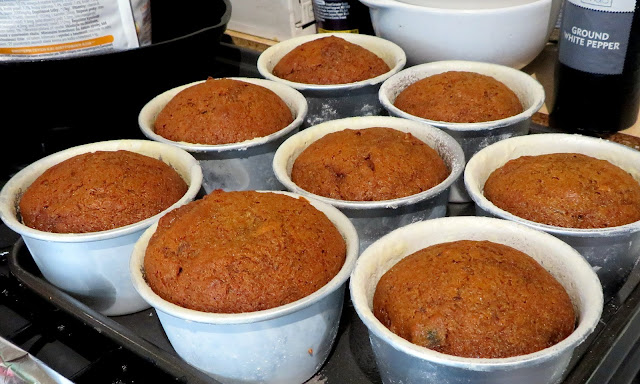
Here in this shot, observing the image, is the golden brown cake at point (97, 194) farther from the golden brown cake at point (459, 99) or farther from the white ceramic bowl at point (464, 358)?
the golden brown cake at point (459, 99)

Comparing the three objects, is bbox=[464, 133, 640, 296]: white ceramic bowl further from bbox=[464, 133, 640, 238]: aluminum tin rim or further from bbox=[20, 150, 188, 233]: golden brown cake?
bbox=[20, 150, 188, 233]: golden brown cake

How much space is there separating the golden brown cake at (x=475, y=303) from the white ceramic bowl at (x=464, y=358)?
1.2 inches

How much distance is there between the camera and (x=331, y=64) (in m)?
1.56

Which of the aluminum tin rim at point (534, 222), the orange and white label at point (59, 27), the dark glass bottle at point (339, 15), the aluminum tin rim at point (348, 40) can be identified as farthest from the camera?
the dark glass bottle at point (339, 15)

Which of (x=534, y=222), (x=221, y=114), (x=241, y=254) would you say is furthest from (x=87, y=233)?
(x=534, y=222)

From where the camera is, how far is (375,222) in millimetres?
1146

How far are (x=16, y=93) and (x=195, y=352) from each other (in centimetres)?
76

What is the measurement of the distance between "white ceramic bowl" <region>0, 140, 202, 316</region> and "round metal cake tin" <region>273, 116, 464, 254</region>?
0.66ft

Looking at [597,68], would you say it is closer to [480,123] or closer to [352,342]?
[480,123]

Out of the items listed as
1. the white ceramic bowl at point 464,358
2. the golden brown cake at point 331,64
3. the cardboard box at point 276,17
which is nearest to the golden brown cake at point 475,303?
the white ceramic bowl at point 464,358

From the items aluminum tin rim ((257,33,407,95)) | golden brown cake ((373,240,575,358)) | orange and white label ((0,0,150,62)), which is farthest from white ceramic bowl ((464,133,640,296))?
orange and white label ((0,0,150,62))

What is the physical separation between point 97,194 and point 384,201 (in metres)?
0.55

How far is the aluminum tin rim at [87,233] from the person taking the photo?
42.6 inches

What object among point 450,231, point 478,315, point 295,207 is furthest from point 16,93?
point 478,315
